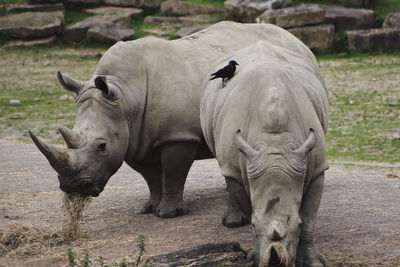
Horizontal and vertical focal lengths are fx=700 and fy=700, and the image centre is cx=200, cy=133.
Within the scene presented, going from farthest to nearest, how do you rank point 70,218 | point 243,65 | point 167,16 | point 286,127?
point 167,16 → point 70,218 → point 243,65 → point 286,127

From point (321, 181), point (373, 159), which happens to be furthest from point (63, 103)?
point (321, 181)

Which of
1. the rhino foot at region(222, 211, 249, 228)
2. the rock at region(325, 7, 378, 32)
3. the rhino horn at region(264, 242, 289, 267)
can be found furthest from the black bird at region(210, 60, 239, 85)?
the rock at region(325, 7, 378, 32)

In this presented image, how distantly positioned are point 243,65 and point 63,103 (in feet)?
33.7

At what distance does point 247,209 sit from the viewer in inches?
200

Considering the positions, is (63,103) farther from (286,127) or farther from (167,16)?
(286,127)

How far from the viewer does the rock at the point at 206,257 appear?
511 cm

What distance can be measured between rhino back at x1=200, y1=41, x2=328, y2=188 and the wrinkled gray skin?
107 centimetres

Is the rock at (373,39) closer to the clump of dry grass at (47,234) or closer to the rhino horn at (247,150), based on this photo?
the clump of dry grass at (47,234)

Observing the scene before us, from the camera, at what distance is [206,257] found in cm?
519

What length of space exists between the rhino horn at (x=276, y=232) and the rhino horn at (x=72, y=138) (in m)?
2.55

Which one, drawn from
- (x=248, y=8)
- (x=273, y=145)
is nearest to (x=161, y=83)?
(x=273, y=145)

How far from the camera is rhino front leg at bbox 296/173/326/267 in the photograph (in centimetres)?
489

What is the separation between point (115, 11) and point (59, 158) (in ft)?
48.3

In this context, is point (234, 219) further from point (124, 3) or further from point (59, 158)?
point (124, 3)
